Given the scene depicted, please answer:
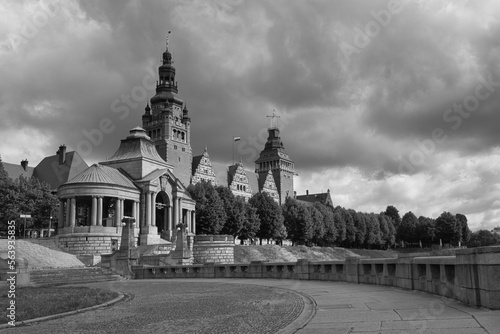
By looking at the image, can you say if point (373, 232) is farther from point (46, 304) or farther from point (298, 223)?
point (46, 304)

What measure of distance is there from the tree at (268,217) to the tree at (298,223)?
7233mm

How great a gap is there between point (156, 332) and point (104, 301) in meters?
7.04

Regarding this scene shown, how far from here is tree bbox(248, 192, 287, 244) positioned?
94500mm

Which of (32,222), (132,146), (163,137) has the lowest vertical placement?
(32,222)

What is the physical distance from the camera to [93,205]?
2420 inches

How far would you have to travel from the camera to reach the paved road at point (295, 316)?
379 inches

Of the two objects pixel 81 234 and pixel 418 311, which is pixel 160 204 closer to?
pixel 81 234

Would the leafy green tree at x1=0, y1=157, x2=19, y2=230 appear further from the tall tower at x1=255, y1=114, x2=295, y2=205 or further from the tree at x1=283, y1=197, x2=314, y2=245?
the tall tower at x1=255, y1=114, x2=295, y2=205

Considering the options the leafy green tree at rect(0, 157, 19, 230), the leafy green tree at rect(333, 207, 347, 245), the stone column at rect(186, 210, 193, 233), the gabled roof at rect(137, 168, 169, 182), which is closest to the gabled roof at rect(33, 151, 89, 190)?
the leafy green tree at rect(0, 157, 19, 230)

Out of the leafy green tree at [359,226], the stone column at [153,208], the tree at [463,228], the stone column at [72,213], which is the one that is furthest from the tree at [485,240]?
the stone column at [72,213]

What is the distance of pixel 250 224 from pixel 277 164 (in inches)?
2576

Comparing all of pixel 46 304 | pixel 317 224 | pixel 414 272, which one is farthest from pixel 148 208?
pixel 414 272

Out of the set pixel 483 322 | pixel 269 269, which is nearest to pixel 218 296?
pixel 483 322

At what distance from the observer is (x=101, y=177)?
63031 mm
